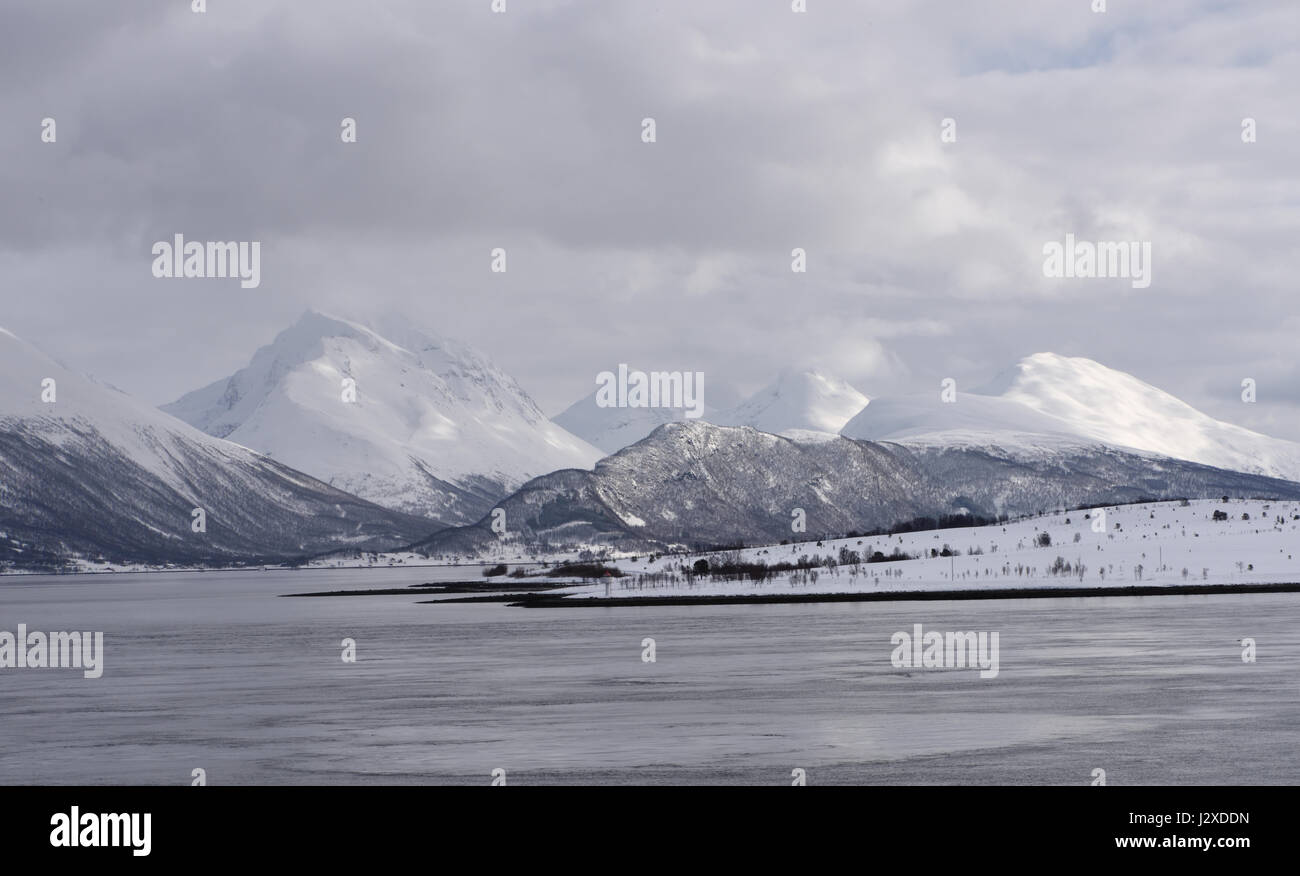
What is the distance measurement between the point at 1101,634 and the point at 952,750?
43.7 m

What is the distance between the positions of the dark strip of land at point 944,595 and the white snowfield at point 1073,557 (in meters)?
2.74

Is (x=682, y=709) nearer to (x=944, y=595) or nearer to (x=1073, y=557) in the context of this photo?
(x=944, y=595)

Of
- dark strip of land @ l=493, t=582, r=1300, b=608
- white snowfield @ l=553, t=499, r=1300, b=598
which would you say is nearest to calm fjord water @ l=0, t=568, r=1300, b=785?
dark strip of land @ l=493, t=582, r=1300, b=608

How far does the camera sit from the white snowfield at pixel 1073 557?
144 m

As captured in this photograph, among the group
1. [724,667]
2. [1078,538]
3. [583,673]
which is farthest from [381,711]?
[1078,538]

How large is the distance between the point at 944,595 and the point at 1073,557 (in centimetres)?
2539

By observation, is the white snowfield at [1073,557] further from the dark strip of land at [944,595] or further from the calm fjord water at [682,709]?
the calm fjord water at [682,709]

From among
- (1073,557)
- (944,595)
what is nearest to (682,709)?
(944,595)

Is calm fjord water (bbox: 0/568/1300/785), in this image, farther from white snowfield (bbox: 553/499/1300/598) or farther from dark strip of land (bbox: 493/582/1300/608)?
white snowfield (bbox: 553/499/1300/598)

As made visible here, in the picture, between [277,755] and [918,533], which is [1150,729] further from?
[918,533]

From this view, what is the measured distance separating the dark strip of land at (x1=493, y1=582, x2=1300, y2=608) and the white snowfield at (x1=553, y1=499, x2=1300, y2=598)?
274 centimetres

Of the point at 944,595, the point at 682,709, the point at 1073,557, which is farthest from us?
the point at 1073,557

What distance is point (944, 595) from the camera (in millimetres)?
137000

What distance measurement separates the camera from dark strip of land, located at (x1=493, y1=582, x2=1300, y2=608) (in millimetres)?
132375
